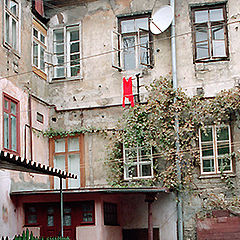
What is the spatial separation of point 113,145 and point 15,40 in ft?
14.2

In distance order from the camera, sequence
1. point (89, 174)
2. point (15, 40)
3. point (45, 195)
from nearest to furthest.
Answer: point (45, 195) → point (15, 40) → point (89, 174)

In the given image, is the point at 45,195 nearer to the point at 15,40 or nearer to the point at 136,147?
the point at 136,147

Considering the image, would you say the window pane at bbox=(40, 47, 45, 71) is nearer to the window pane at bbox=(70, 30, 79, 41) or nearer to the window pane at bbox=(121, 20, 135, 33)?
the window pane at bbox=(70, 30, 79, 41)

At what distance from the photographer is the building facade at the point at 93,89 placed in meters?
14.2

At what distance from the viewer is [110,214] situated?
1500 cm

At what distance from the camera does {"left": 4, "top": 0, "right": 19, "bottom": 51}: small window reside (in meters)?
14.5

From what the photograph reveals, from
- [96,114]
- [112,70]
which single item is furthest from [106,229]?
[112,70]

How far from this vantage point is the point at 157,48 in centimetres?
1639

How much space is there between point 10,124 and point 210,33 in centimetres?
671

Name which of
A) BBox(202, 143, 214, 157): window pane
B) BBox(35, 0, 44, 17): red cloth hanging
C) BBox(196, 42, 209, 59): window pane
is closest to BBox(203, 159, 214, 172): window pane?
BBox(202, 143, 214, 157): window pane

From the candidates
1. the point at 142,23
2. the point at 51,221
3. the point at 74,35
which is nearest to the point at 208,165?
the point at 51,221

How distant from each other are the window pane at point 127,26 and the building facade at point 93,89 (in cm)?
3

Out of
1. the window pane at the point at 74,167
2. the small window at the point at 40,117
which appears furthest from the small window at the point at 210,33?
the small window at the point at 40,117

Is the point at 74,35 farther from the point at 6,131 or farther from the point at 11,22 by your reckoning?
the point at 6,131
